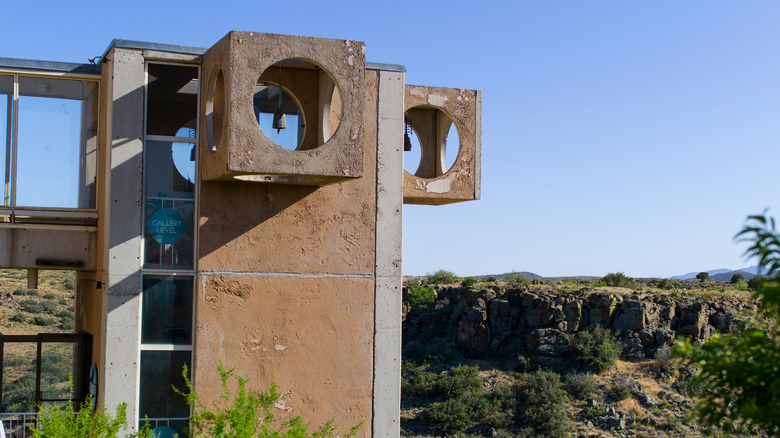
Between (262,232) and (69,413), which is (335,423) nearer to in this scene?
(262,232)

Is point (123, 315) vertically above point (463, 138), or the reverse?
point (463, 138)

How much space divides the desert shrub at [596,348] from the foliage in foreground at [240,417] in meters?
27.0

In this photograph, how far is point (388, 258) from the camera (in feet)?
32.0

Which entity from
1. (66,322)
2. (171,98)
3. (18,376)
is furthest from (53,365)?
(171,98)

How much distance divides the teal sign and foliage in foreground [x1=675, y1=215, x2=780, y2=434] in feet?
22.3

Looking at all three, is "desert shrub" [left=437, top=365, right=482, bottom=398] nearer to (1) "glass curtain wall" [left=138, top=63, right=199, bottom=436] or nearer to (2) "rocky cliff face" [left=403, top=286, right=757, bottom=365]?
(2) "rocky cliff face" [left=403, top=286, right=757, bottom=365]

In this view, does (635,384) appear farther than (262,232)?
Yes

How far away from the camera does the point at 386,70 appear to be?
9.88 meters

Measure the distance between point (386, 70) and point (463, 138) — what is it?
147 centimetres

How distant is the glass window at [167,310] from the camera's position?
9070mm

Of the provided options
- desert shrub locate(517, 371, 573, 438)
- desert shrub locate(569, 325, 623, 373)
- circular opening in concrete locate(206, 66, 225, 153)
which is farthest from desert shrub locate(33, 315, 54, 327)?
circular opening in concrete locate(206, 66, 225, 153)

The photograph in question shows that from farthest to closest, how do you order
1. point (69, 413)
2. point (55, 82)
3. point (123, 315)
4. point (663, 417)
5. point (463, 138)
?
point (663, 417) < point (463, 138) < point (55, 82) < point (123, 315) < point (69, 413)

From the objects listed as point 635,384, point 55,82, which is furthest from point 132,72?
point 635,384

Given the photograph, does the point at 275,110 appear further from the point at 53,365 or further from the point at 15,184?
the point at 53,365
